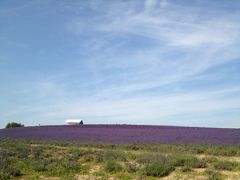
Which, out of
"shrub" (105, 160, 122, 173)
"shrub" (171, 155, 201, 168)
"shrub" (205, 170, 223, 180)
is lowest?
"shrub" (205, 170, 223, 180)

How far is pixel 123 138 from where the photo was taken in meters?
32.7

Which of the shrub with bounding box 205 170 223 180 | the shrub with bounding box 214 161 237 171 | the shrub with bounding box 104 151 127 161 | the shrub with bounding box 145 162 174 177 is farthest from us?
the shrub with bounding box 104 151 127 161

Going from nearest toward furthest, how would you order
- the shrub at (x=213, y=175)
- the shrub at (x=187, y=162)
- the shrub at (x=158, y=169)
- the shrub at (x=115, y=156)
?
the shrub at (x=213, y=175)
the shrub at (x=158, y=169)
the shrub at (x=187, y=162)
the shrub at (x=115, y=156)

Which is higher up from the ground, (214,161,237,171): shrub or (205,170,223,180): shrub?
(214,161,237,171): shrub

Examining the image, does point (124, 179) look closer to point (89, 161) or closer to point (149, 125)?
point (89, 161)

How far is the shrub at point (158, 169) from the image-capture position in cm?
1492

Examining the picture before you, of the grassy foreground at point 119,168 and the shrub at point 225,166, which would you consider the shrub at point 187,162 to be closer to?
the grassy foreground at point 119,168

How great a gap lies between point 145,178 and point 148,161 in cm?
338

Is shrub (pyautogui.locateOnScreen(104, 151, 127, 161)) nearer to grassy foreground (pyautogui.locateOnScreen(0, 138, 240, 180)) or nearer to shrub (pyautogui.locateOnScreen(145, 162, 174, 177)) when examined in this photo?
grassy foreground (pyautogui.locateOnScreen(0, 138, 240, 180))

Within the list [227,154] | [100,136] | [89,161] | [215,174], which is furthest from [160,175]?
[100,136]

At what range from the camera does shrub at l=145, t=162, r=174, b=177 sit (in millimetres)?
14922

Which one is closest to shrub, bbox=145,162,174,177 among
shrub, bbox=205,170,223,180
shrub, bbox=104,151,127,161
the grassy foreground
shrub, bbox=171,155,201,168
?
the grassy foreground

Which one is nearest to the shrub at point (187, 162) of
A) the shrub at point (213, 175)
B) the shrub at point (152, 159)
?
the shrub at point (152, 159)

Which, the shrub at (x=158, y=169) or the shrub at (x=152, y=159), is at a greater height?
the shrub at (x=152, y=159)
